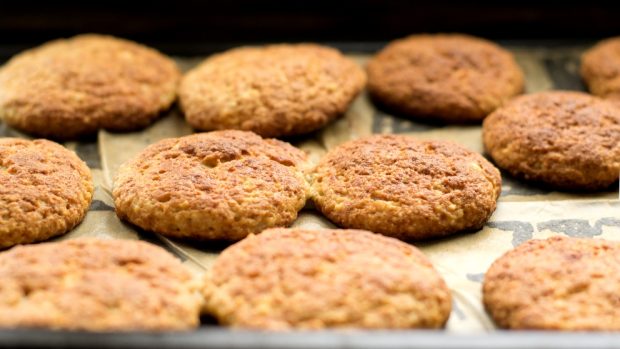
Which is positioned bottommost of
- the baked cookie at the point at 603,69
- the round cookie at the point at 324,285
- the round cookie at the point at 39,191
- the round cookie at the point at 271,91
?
the round cookie at the point at 39,191

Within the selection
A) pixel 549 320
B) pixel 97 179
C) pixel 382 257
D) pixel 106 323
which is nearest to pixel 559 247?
pixel 549 320

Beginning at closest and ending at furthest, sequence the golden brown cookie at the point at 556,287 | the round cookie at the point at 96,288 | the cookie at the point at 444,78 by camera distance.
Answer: the round cookie at the point at 96,288 < the golden brown cookie at the point at 556,287 < the cookie at the point at 444,78

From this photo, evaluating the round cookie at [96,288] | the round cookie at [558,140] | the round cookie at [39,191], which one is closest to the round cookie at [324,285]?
the round cookie at [96,288]

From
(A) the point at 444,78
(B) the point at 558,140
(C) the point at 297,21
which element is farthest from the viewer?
(C) the point at 297,21

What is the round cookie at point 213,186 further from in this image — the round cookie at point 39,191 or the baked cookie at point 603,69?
the baked cookie at point 603,69

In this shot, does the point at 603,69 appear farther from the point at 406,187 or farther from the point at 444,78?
the point at 406,187

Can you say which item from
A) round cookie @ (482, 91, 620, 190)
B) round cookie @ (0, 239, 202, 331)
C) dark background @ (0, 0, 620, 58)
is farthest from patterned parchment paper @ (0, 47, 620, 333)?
dark background @ (0, 0, 620, 58)

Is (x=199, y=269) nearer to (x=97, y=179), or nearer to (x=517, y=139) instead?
(x=97, y=179)

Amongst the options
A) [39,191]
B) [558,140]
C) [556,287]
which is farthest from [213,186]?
[558,140]
